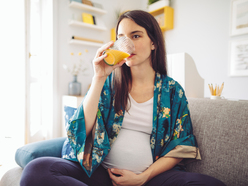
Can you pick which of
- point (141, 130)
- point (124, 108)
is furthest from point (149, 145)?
point (124, 108)

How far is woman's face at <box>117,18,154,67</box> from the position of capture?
1.02 meters

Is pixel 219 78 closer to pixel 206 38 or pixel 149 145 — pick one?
pixel 206 38

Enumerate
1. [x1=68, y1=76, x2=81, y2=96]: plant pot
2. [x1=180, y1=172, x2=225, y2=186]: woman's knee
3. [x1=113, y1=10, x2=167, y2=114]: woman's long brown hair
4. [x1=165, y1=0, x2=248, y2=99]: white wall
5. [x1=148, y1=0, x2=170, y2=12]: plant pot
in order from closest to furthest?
[x1=180, y1=172, x2=225, y2=186]: woman's knee, [x1=113, y1=10, x2=167, y2=114]: woman's long brown hair, [x1=165, y1=0, x2=248, y2=99]: white wall, [x1=68, y1=76, x2=81, y2=96]: plant pot, [x1=148, y1=0, x2=170, y2=12]: plant pot

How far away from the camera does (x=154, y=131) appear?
1.00 metres

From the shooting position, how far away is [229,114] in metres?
1.01

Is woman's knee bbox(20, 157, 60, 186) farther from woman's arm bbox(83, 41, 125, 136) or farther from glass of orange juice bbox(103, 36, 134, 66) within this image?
glass of orange juice bbox(103, 36, 134, 66)

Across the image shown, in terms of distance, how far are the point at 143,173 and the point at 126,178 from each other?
88 mm

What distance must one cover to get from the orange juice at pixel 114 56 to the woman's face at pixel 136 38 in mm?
170

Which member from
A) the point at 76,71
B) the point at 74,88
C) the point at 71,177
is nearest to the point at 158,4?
the point at 76,71

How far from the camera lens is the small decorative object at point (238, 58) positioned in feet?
7.73

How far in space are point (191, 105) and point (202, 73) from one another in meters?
1.82

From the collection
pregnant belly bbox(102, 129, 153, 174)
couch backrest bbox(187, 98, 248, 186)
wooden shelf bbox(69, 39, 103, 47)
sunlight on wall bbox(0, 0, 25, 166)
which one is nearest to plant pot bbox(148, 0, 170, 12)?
wooden shelf bbox(69, 39, 103, 47)

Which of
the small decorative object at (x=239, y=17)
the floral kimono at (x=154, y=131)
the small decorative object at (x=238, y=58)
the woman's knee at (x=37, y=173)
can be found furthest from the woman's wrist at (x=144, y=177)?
the small decorative object at (x=239, y=17)

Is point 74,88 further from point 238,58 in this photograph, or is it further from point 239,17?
point 239,17
